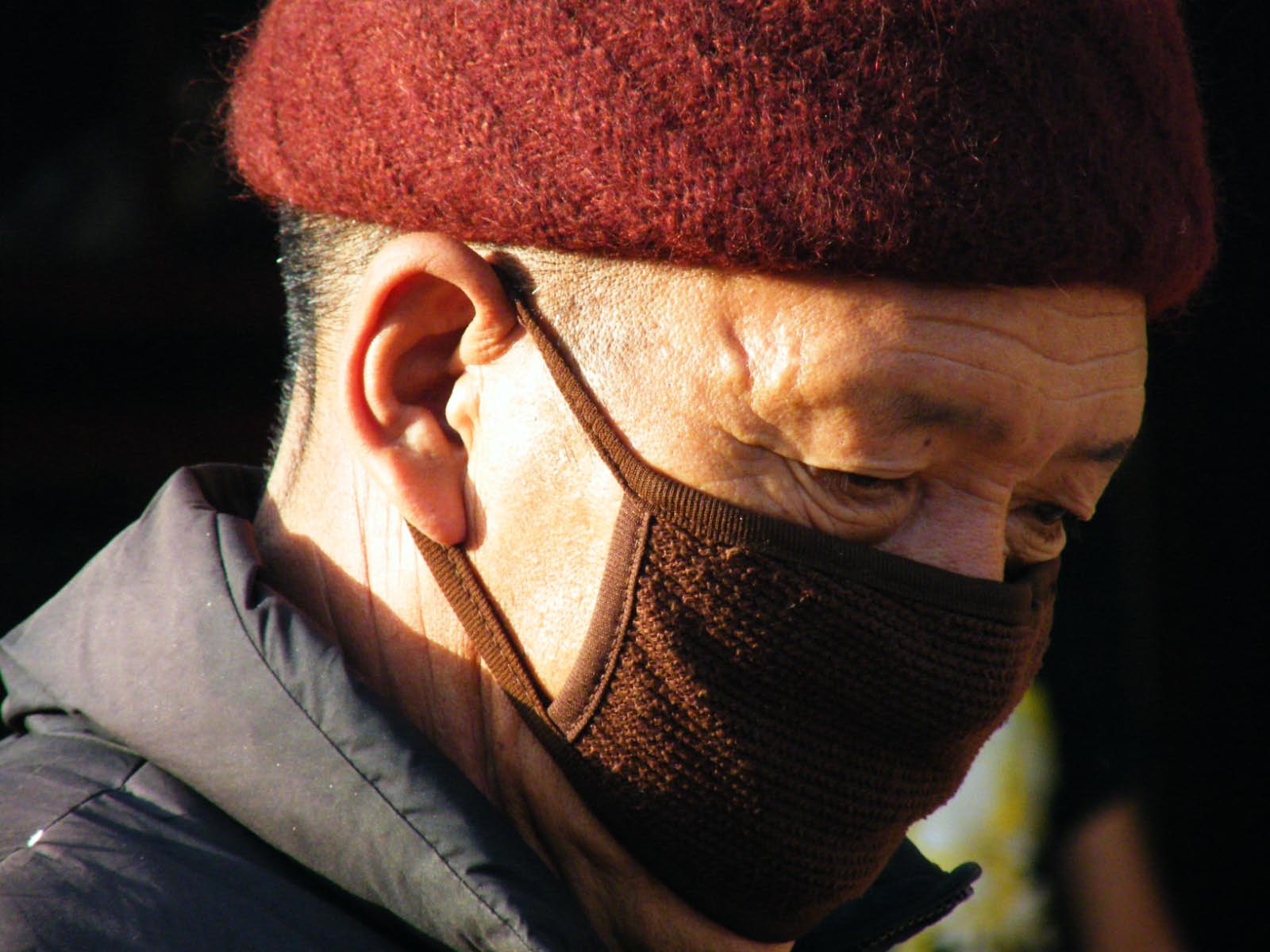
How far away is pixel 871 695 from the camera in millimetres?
1741

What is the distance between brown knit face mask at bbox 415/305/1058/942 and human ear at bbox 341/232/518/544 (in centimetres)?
5

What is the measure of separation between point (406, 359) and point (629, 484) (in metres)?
0.35

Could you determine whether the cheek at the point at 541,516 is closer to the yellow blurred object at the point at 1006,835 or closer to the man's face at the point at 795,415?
the man's face at the point at 795,415

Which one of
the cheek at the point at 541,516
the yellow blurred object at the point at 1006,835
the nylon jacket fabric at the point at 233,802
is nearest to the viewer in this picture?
the nylon jacket fabric at the point at 233,802

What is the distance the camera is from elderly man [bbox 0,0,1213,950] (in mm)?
1585

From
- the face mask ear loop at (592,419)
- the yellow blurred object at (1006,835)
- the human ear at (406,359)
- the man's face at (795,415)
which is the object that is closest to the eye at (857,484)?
the man's face at (795,415)

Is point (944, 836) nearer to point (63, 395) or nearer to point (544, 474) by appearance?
point (544, 474)

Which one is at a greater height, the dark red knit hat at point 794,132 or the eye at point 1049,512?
the dark red knit hat at point 794,132

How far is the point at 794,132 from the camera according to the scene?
158 cm

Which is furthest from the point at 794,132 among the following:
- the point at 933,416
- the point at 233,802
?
the point at 233,802

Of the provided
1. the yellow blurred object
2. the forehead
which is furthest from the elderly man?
the yellow blurred object

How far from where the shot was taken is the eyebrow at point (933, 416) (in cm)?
167

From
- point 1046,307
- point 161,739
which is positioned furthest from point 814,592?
point 161,739

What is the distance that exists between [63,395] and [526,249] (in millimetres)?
3695
